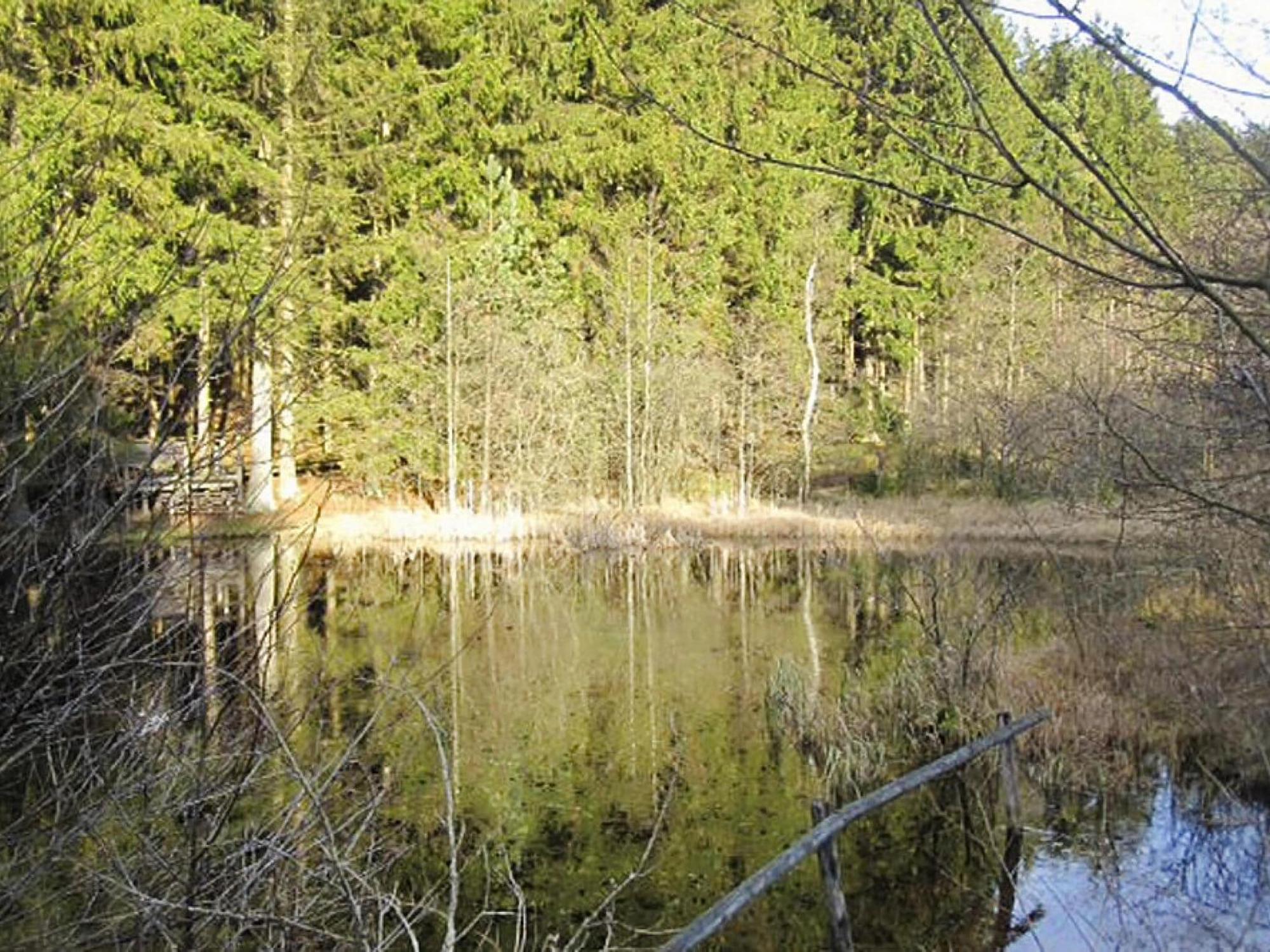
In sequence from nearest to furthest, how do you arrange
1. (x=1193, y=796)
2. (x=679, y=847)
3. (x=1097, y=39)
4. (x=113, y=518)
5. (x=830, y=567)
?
(x=1097, y=39) → (x=113, y=518) → (x=679, y=847) → (x=1193, y=796) → (x=830, y=567)

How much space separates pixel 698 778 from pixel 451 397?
57.1 ft

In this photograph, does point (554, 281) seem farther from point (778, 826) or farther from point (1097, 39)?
point (1097, 39)

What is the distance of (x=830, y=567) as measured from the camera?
20.4m

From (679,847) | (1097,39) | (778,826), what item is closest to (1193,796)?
(778,826)

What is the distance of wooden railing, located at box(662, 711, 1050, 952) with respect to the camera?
9.39 ft

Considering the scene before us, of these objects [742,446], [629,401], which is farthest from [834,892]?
[742,446]

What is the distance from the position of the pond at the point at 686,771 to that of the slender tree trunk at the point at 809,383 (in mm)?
14654

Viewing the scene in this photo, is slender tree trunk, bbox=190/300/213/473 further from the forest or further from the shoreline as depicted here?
the shoreline

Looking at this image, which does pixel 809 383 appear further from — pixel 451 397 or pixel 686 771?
pixel 686 771

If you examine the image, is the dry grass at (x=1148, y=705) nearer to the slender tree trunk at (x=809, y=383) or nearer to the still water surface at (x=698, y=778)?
the still water surface at (x=698, y=778)

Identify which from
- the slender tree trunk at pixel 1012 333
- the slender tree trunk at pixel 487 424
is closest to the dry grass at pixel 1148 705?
the slender tree trunk at pixel 487 424

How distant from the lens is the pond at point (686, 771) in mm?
4082

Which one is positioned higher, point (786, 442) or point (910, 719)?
point (786, 442)

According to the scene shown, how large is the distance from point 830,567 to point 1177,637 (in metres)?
10.3
